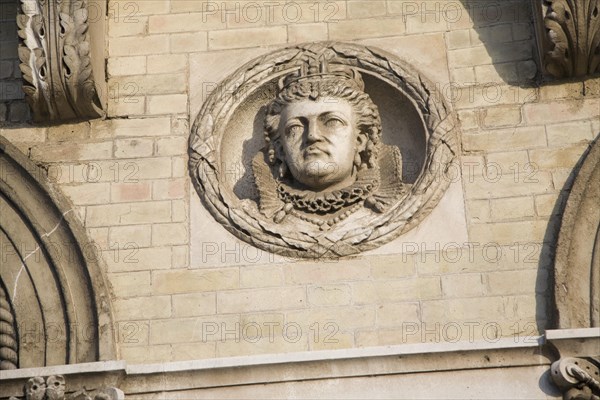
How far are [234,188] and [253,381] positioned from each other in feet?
4.56

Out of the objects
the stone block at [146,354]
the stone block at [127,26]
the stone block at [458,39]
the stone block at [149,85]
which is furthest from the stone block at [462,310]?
the stone block at [127,26]

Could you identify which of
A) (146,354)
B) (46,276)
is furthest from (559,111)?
(46,276)

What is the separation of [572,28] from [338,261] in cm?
186

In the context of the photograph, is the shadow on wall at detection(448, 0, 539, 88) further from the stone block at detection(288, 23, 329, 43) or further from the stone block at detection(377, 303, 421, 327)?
the stone block at detection(377, 303, 421, 327)

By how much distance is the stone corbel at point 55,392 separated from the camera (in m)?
8.51

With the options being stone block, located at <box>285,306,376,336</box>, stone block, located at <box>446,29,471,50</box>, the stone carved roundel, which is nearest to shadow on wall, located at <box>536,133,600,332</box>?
the stone carved roundel

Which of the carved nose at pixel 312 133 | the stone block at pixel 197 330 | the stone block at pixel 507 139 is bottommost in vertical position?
the stone block at pixel 197 330

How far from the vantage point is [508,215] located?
903cm

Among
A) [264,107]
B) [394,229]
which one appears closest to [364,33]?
[264,107]

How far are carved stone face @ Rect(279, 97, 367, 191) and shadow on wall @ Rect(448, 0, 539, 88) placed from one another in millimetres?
823

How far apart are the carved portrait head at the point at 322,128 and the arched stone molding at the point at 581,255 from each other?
3.94ft

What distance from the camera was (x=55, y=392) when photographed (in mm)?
8500

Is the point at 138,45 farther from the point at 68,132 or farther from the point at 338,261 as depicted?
the point at 338,261

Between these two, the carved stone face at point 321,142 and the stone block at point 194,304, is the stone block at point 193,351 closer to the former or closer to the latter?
the stone block at point 194,304
